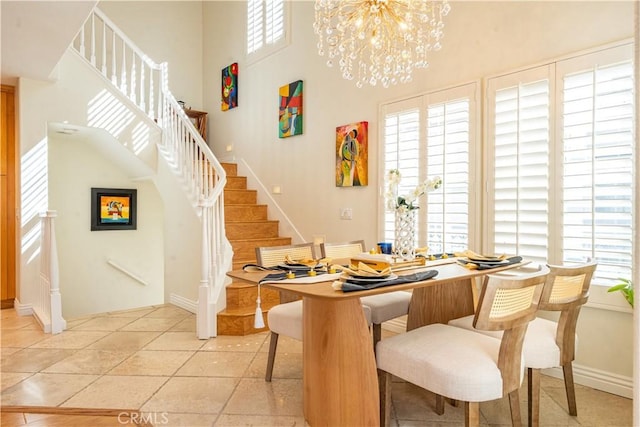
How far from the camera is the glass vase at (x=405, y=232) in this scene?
7.43 feet

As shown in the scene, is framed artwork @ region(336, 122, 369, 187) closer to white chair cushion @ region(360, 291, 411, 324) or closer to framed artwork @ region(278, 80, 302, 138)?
framed artwork @ region(278, 80, 302, 138)

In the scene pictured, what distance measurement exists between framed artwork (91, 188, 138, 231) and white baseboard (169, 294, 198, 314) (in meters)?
1.92

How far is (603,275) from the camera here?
2480 mm

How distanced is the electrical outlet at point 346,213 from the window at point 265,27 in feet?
7.79

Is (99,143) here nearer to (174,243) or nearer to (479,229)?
(174,243)

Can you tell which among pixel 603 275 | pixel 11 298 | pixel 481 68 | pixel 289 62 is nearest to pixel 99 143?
pixel 11 298

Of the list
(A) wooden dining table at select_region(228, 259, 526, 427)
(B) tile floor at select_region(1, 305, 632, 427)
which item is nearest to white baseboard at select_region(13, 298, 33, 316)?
(B) tile floor at select_region(1, 305, 632, 427)

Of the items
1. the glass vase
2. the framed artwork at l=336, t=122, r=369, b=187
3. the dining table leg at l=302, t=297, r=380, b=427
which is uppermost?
the framed artwork at l=336, t=122, r=369, b=187

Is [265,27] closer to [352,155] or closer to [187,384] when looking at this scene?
[352,155]

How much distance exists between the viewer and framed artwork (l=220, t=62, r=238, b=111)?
5.97 meters

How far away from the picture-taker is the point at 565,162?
264 centimetres

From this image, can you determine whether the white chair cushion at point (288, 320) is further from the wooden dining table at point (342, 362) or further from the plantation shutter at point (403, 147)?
the plantation shutter at point (403, 147)

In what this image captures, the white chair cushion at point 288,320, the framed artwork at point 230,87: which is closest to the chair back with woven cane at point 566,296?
the white chair cushion at point 288,320

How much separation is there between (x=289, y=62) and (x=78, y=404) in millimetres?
4194
